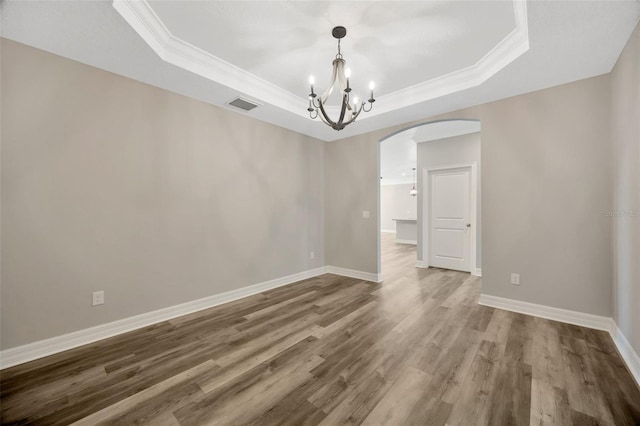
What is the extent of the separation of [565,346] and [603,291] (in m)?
0.89

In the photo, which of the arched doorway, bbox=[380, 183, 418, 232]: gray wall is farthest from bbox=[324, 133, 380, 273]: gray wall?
bbox=[380, 183, 418, 232]: gray wall

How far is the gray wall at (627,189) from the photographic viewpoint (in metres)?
1.89

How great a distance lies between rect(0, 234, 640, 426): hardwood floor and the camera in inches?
59.7

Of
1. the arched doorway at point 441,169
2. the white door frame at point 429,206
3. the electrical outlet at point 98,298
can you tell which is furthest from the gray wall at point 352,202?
the electrical outlet at point 98,298

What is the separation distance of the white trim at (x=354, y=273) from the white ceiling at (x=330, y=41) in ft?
9.63

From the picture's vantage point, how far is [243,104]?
3314 millimetres

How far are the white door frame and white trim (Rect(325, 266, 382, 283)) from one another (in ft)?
5.41

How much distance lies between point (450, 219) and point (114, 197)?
562cm

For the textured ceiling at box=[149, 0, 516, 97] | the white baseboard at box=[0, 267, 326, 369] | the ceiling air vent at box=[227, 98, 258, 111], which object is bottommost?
the white baseboard at box=[0, 267, 326, 369]

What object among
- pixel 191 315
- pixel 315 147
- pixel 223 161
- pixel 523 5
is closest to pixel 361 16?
pixel 523 5

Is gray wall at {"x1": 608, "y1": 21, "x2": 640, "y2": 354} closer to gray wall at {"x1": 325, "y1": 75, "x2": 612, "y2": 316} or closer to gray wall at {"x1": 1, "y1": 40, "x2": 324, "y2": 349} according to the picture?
gray wall at {"x1": 325, "y1": 75, "x2": 612, "y2": 316}

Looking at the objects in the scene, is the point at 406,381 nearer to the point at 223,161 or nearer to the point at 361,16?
the point at 361,16

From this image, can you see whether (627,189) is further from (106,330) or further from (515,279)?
(106,330)

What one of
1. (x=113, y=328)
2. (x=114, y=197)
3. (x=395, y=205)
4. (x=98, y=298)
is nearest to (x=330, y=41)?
(x=114, y=197)
